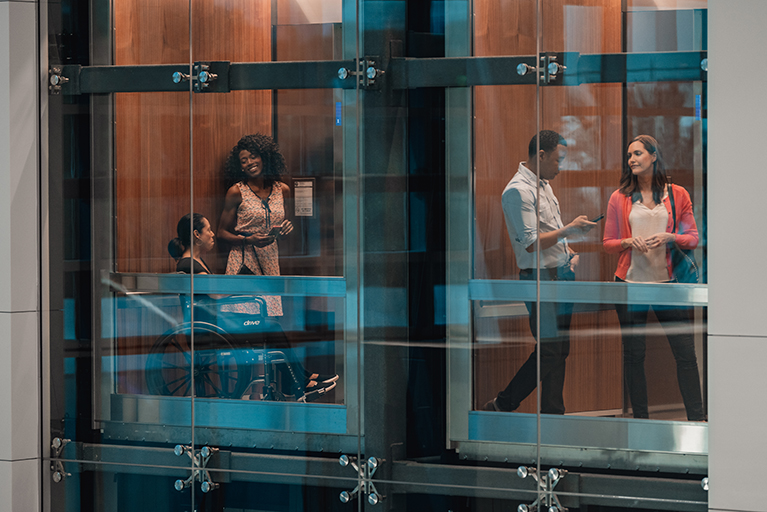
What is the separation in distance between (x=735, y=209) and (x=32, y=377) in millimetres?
3348

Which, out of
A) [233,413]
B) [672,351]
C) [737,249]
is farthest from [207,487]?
[737,249]

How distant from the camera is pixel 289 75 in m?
3.67

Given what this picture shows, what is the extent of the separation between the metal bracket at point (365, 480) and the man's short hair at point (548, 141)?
162 cm

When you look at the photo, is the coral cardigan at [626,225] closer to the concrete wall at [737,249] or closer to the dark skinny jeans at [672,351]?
the dark skinny jeans at [672,351]

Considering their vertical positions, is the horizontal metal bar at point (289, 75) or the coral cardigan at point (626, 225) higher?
the horizontal metal bar at point (289, 75)

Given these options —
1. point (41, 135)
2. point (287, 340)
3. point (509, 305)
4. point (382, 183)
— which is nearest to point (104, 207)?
point (41, 135)

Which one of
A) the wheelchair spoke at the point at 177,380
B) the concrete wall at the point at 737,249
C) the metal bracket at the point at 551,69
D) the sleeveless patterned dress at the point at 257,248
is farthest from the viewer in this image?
the wheelchair spoke at the point at 177,380

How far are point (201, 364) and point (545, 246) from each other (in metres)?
1.79

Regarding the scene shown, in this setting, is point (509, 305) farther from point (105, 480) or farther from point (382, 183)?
point (105, 480)

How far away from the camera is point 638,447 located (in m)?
3.37

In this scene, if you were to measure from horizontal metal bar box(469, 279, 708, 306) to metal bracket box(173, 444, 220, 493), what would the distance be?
1.54 m

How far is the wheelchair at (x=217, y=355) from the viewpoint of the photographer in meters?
3.79

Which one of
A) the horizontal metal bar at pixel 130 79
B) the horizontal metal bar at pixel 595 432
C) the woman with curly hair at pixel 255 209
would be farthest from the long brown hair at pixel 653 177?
the horizontal metal bar at pixel 130 79

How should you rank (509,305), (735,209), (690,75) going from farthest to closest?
(509,305)
(690,75)
(735,209)
